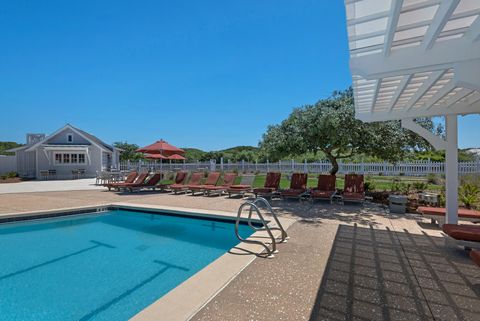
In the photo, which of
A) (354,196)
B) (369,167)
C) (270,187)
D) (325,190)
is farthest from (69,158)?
(369,167)

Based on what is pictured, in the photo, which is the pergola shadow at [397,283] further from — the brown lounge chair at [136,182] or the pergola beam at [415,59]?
the brown lounge chair at [136,182]

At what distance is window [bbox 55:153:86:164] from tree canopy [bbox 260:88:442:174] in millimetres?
20948

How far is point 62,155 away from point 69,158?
622 mm

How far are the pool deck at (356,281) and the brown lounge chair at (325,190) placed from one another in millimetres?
3672

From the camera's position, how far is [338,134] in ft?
30.5

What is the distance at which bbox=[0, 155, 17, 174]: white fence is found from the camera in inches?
959

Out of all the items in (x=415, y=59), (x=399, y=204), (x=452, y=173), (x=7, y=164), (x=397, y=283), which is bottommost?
(x=397, y=283)

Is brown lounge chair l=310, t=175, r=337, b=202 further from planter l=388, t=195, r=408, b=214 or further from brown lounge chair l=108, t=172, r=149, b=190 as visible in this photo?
brown lounge chair l=108, t=172, r=149, b=190

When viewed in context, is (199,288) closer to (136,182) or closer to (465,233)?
(465,233)

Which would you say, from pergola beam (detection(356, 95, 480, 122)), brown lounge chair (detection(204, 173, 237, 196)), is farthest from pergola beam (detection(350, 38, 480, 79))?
brown lounge chair (detection(204, 173, 237, 196))

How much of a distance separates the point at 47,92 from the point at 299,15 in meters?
26.0

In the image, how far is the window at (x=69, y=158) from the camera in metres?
24.4

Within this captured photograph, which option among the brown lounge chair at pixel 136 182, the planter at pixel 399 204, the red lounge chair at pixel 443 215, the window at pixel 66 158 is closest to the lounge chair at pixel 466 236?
the red lounge chair at pixel 443 215

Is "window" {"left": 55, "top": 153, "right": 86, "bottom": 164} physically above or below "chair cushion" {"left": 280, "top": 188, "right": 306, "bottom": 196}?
above
